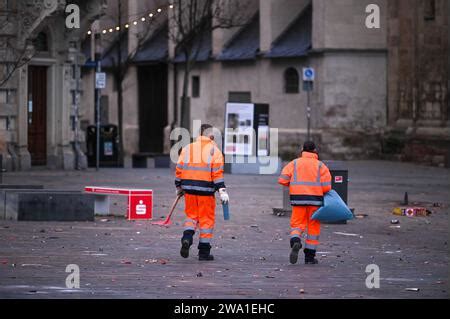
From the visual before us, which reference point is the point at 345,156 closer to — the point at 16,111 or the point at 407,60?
the point at 407,60

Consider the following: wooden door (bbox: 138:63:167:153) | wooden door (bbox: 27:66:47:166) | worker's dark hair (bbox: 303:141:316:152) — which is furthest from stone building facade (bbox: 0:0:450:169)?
worker's dark hair (bbox: 303:141:316:152)

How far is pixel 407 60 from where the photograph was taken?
1859 inches

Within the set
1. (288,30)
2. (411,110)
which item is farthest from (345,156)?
(288,30)

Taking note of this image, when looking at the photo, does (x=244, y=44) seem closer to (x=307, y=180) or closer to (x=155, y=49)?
(x=155, y=49)

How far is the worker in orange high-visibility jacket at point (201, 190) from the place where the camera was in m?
17.2

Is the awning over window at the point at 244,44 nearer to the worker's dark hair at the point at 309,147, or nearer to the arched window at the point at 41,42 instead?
the arched window at the point at 41,42

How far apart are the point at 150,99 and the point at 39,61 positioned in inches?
→ 889

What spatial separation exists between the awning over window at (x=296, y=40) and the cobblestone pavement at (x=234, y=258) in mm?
21259

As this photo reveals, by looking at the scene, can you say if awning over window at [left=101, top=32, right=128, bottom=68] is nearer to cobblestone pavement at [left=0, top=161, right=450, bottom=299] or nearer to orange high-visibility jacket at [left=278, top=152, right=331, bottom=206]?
cobblestone pavement at [left=0, top=161, right=450, bottom=299]

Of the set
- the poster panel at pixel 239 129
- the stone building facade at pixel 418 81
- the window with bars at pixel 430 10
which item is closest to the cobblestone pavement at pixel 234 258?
the poster panel at pixel 239 129

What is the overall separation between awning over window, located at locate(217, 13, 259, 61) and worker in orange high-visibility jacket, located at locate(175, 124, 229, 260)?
35.0 m

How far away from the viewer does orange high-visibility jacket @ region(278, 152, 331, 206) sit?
674 inches

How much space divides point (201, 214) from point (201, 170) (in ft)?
1.85

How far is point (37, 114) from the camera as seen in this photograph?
37.4 m
